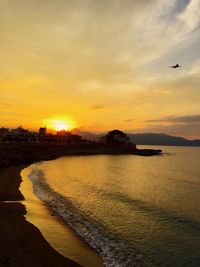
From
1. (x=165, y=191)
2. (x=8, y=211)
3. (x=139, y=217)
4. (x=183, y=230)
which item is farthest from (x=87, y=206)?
(x=165, y=191)

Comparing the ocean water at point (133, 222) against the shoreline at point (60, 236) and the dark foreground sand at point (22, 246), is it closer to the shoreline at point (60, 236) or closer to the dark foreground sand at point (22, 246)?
the shoreline at point (60, 236)

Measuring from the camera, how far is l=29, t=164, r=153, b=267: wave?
53.9ft

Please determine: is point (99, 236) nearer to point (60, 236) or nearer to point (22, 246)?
point (60, 236)

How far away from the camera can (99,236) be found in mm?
20406

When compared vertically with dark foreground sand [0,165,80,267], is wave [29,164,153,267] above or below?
below

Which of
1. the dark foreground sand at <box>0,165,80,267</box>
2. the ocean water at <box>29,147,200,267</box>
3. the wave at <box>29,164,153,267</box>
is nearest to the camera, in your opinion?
the dark foreground sand at <box>0,165,80,267</box>

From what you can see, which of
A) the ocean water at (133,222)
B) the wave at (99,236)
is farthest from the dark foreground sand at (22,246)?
the ocean water at (133,222)

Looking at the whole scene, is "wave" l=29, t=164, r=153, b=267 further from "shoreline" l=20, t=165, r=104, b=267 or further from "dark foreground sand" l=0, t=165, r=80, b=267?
"dark foreground sand" l=0, t=165, r=80, b=267

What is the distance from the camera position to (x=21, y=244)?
55.4ft

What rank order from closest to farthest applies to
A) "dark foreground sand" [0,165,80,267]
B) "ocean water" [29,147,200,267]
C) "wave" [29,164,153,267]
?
"dark foreground sand" [0,165,80,267]
"wave" [29,164,153,267]
"ocean water" [29,147,200,267]

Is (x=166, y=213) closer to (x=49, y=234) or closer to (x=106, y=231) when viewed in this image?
(x=106, y=231)

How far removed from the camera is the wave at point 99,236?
53.9ft

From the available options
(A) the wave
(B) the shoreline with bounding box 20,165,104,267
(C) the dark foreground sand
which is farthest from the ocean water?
(C) the dark foreground sand

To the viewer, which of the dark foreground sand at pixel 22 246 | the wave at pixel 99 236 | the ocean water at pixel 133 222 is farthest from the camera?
the ocean water at pixel 133 222
